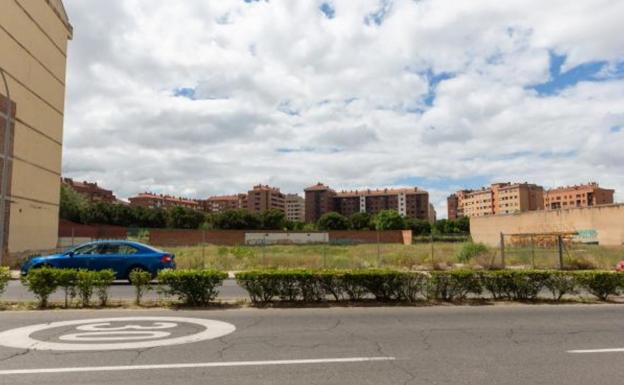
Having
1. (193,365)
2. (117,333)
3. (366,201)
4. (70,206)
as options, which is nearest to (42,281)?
(117,333)

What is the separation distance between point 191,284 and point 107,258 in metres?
7.16

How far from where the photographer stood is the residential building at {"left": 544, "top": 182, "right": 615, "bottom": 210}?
151 meters

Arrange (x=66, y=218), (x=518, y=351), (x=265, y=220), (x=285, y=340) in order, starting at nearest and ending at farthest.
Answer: (x=518, y=351), (x=285, y=340), (x=66, y=218), (x=265, y=220)

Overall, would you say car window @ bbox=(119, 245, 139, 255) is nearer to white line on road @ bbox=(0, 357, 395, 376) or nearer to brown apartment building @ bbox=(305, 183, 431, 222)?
white line on road @ bbox=(0, 357, 395, 376)

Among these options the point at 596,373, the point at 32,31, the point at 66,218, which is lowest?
the point at 596,373

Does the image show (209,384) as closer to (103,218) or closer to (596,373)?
(596,373)

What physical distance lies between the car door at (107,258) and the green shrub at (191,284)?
6.55m

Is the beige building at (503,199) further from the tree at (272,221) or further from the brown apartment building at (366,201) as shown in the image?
the tree at (272,221)

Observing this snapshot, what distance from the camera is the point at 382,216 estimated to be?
11412 centimetres

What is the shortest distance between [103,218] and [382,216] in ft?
190

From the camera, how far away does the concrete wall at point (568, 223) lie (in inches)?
1890

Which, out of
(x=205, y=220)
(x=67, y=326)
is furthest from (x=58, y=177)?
(x=205, y=220)

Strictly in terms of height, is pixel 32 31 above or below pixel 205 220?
above

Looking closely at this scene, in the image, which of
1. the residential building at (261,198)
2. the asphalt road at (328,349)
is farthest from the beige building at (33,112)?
the residential building at (261,198)
